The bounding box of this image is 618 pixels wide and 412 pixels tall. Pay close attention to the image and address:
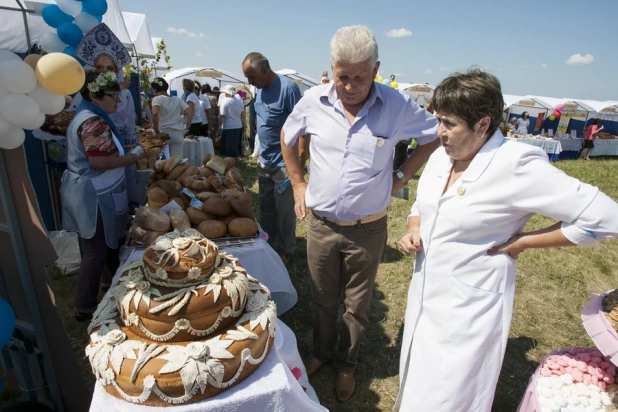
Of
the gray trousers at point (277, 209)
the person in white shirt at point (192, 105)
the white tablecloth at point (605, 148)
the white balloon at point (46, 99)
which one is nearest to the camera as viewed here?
the white balloon at point (46, 99)

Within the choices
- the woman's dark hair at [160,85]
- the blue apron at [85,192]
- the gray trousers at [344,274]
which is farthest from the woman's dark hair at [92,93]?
the woman's dark hair at [160,85]

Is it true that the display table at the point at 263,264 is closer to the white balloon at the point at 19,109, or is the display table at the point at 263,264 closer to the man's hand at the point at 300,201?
the man's hand at the point at 300,201

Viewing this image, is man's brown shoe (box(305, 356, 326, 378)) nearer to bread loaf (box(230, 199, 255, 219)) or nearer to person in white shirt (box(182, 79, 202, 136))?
bread loaf (box(230, 199, 255, 219))

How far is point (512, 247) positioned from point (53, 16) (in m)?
4.55

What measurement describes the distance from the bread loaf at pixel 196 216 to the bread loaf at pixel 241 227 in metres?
0.19

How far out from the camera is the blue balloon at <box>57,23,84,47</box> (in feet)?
11.8

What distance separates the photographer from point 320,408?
167 cm

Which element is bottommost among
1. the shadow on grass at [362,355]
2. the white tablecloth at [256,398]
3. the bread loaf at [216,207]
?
the shadow on grass at [362,355]

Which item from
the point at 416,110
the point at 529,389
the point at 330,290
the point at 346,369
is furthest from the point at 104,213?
the point at 529,389

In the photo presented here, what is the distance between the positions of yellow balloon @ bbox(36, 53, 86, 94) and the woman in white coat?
1630 mm

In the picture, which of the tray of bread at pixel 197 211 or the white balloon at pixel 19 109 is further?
the tray of bread at pixel 197 211

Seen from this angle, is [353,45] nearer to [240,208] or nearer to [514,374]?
[240,208]

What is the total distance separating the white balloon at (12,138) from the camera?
5.16ft

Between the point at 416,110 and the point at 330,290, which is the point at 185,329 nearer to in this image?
the point at 330,290
